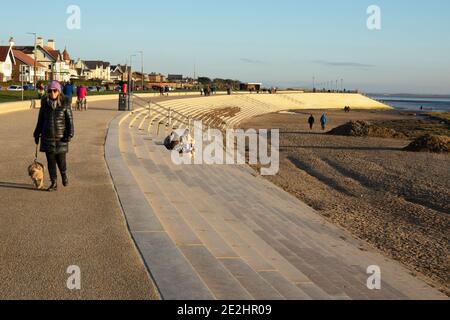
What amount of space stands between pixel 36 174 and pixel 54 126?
77 cm

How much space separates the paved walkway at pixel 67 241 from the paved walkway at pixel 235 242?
0.68 feet

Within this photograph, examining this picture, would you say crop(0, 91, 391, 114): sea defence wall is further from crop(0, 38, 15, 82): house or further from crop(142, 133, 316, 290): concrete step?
crop(0, 38, 15, 82): house

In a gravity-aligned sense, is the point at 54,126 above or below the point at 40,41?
below

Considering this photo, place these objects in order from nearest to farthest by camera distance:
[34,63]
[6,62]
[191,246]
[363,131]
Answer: [191,246] < [363,131] < [34,63] < [6,62]

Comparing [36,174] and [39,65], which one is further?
[39,65]

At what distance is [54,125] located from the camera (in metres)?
7.68

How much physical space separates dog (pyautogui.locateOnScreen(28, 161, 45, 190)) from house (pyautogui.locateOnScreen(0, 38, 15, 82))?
66.5m

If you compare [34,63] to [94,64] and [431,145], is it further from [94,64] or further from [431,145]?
[94,64]

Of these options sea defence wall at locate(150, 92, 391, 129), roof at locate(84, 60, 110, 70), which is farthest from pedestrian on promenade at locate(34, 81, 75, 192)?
roof at locate(84, 60, 110, 70)

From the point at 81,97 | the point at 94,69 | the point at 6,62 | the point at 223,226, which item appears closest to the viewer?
the point at 223,226

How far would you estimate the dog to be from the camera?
770cm

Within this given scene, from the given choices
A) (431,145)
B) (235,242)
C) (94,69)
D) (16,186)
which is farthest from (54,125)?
(94,69)

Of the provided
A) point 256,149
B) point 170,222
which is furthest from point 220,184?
point 256,149

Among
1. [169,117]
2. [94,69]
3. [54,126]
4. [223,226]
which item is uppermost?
[94,69]
